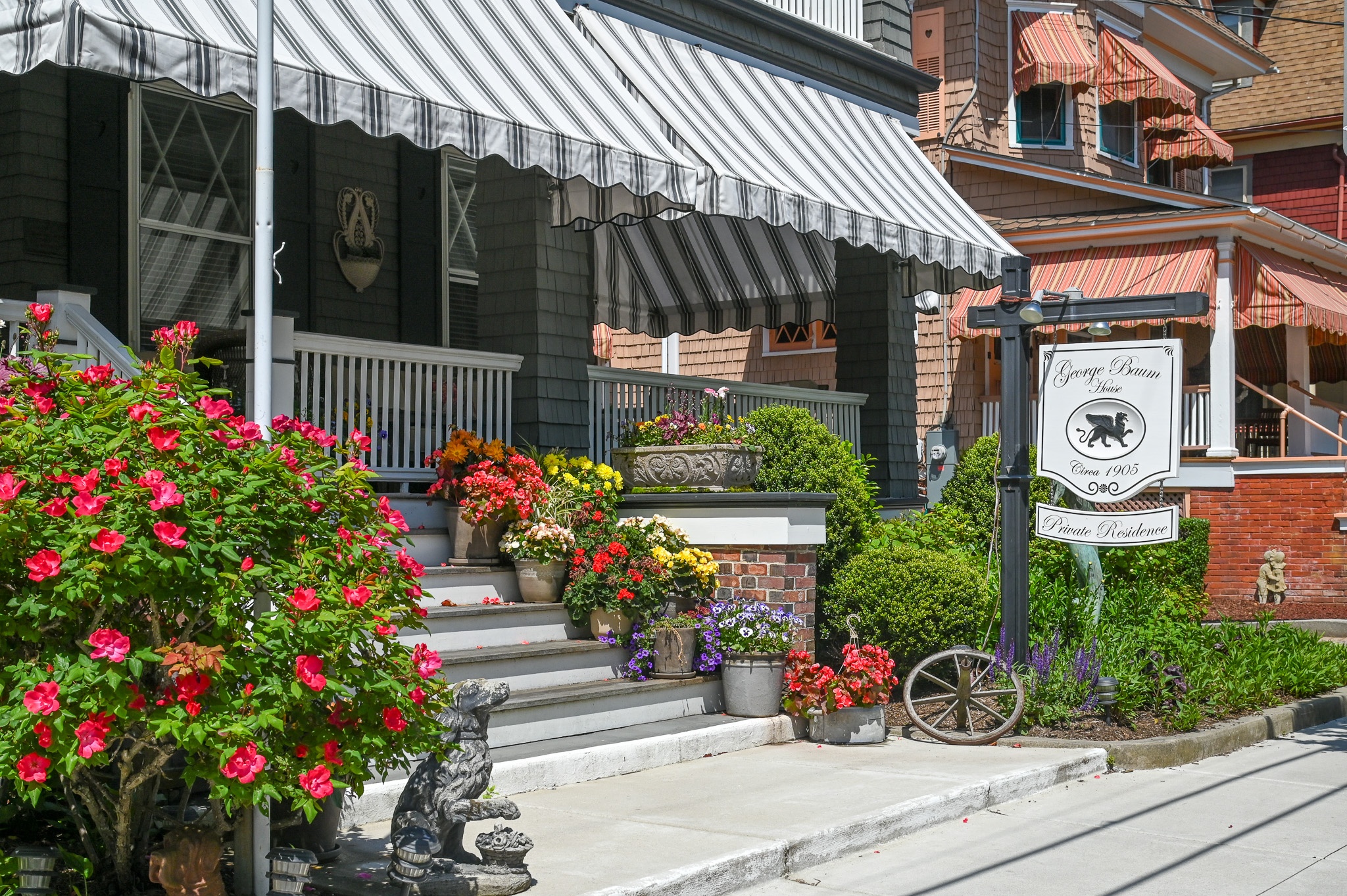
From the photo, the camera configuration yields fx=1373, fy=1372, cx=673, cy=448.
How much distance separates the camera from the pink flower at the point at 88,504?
4.33 metres

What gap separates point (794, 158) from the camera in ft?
37.4

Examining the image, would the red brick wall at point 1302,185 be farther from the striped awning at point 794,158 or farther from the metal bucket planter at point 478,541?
the metal bucket planter at point 478,541

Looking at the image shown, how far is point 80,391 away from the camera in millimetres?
4840

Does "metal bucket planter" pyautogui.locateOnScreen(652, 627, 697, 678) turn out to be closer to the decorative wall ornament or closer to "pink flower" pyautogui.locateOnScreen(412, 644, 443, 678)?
"pink flower" pyautogui.locateOnScreen(412, 644, 443, 678)

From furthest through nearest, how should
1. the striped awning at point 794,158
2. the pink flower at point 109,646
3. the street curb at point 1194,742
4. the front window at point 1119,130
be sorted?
the front window at point 1119,130 < the striped awning at point 794,158 < the street curb at point 1194,742 < the pink flower at point 109,646

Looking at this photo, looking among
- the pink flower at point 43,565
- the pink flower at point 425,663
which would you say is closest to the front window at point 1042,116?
the pink flower at point 425,663

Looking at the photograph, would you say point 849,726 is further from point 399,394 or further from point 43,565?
point 43,565

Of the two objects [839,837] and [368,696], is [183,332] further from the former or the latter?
[839,837]

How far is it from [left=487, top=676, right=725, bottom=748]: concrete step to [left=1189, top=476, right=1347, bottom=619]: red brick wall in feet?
36.6

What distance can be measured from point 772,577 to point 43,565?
5964 millimetres

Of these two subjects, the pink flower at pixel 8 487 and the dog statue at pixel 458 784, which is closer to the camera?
the pink flower at pixel 8 487

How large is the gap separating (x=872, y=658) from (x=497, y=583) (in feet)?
8.47

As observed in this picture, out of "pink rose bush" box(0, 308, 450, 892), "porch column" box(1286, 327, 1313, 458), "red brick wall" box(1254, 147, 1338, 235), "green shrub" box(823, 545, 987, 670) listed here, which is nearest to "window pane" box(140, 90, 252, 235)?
"green shrub" box(823, 545, 987, 670)

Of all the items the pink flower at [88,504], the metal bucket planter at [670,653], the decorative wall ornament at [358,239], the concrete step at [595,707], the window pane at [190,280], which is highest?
the decorative wall ornament at [358,239]
